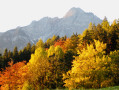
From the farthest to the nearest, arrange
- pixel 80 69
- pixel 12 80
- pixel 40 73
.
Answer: pixel 12 80 → pixel 40 73 → pixel 80 69

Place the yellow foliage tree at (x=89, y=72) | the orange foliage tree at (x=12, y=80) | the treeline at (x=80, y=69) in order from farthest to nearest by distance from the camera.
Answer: the orange foliage tree at (x=12, y=80) < the treeline at (x=80, y=69) < the yellow foliage tree at (x=89, y=72)

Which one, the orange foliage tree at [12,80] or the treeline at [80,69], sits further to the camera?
the orange foliage tree at [12,80]

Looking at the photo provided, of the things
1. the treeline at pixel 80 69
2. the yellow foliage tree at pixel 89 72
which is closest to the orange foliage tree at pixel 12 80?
the treeline at pixel 80 69

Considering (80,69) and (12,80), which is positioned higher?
(80,69)

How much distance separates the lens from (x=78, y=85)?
130ft

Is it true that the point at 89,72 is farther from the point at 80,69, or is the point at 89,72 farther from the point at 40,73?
the point at 40,73

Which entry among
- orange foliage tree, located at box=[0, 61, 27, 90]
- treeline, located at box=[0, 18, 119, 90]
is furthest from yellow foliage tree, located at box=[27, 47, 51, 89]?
orange foliage tree, located at box=[0, 61, 27, 90]

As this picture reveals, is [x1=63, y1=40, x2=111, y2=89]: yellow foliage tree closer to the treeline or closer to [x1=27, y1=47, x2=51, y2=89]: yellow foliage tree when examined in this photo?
the treeline

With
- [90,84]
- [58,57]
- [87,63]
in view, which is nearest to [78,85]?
[90,84]

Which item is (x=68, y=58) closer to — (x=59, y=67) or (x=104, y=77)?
(x=59, y=67)

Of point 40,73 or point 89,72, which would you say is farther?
point 40,73

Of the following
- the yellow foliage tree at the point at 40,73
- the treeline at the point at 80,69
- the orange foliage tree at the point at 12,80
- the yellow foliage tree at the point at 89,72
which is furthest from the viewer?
the orange foliage tree at the point at 12,80

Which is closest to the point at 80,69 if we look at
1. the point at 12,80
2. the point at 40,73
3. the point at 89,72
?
the point at 89,72

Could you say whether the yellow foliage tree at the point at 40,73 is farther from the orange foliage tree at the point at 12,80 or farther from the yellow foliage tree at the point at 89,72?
the yellow foliage tree at the point at 89,72
